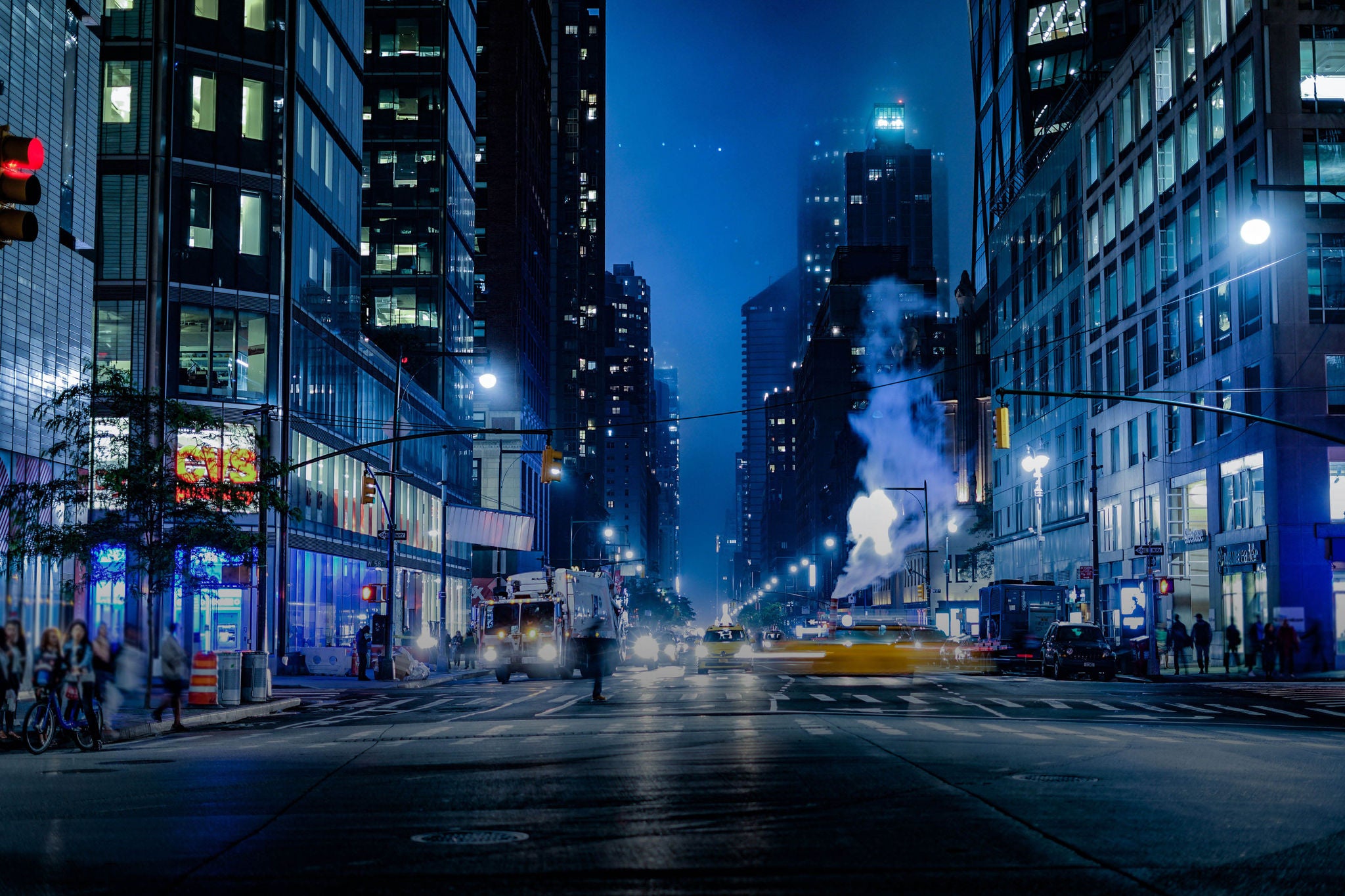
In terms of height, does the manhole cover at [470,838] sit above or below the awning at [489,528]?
below

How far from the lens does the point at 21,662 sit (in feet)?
65.1

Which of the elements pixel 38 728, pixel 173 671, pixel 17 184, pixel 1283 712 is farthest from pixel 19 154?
pixel 1283 712

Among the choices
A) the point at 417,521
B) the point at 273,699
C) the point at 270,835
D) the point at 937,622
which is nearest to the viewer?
the point at 270,835

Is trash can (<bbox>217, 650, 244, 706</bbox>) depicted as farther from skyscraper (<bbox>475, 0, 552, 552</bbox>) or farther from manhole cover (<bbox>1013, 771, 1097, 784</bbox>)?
skyscraper (<bbox>475, 0, 552, 552</bbox>)

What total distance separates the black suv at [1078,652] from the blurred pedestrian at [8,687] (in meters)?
31.9

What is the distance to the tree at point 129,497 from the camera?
2903 centimetres

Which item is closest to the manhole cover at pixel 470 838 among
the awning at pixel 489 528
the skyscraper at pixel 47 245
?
the skyscraper at pixel 47 245

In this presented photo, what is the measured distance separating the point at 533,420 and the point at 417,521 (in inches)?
1912

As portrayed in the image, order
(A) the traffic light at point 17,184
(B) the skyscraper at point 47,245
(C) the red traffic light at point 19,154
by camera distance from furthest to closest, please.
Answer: (B) the skyscraper at point 47,245 → (C) the red traffic light at point 19,154 → (A) the traffic light at point 17,184

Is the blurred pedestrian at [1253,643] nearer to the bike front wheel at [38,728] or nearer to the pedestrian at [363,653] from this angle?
the pedestrian at [363,653]

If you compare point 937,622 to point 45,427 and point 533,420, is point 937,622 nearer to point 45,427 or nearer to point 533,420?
point 533,420

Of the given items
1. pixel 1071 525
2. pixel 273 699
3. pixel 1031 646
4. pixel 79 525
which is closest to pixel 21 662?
pixel 79 525

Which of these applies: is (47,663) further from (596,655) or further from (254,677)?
(596,655)

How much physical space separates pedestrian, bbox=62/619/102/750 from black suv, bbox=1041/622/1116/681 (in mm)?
31538
